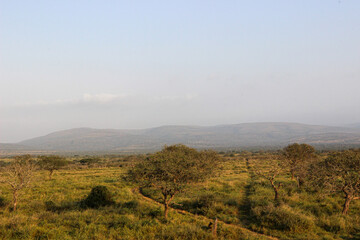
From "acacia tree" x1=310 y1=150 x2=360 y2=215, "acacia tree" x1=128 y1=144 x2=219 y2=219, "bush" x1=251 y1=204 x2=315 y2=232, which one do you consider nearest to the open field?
"bush" x1=251 y1=204 x2=315 y2=232

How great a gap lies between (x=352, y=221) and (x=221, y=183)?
1701 centimetres

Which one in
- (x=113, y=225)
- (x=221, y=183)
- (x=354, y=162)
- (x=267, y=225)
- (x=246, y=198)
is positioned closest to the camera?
(x=113, y=225)

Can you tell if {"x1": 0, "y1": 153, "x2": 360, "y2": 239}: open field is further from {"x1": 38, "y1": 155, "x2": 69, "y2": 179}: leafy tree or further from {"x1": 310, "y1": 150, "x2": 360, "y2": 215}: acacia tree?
{"x1": 38, "y1": 155, "x2": 69, "y2": 179}: leafy tree

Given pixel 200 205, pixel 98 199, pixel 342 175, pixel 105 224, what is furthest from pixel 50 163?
pixel 342 175

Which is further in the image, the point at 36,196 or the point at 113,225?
the point at 36,196

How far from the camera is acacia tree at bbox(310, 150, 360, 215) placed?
18.0m

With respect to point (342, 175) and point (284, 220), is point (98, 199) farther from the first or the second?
point (342, 175)

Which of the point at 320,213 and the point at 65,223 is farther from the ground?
the point at 65,223

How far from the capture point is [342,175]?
18.7 meters

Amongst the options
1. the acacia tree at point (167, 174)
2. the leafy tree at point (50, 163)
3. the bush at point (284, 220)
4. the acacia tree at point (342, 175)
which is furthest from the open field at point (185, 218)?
the leafy tree at point (50, 163)

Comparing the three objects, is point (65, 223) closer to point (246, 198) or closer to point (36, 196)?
point (36, 196)

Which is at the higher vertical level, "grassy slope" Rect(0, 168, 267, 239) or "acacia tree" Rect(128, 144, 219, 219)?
"acacia tree" Rect(128, 144, 219, 219)

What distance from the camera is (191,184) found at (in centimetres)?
1845

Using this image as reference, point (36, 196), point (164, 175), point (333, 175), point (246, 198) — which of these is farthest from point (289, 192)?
point (36, 196)
